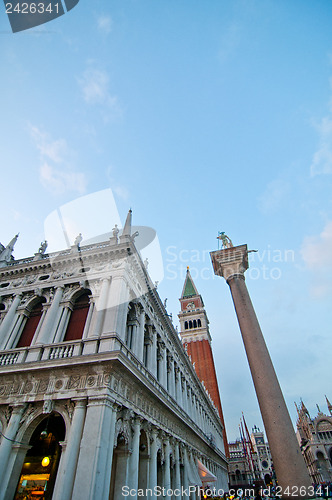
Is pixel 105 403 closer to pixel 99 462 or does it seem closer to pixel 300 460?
pixel 99 462

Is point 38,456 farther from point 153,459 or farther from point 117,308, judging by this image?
point 117,308

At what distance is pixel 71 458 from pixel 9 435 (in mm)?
3059

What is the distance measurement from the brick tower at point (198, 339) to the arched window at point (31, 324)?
40236mm

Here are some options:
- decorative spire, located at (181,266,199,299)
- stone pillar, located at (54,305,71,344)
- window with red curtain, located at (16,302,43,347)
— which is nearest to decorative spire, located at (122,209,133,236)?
stone pillar, located at (54,305,71,344)

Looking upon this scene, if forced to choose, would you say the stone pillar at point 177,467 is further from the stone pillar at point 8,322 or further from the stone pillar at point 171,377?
the stone pillar at point 8,322

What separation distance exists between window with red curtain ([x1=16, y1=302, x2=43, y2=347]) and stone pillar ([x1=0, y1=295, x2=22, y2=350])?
0.67 m

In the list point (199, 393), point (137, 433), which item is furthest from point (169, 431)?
point (199, 393)

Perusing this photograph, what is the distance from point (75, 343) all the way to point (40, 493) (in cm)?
611

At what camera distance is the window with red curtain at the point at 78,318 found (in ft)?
44.4

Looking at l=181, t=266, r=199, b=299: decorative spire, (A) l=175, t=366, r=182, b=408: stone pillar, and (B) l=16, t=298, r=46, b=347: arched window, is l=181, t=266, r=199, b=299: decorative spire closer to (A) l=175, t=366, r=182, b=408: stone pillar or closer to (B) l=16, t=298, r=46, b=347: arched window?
(A) l=175, t=366, r=182, b=408: stone pillar

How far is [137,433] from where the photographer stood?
40.3 feet

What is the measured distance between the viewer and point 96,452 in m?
9.09

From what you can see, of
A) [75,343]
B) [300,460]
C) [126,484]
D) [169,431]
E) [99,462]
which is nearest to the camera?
[300,460]

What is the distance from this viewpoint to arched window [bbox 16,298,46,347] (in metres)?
14.2
